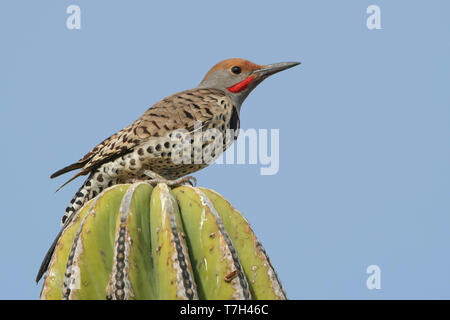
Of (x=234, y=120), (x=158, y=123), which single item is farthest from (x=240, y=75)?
(x=158, y=123)

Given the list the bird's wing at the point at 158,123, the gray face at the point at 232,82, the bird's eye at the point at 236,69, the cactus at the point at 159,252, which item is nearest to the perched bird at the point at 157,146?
the bird's wing at the point at 158,123

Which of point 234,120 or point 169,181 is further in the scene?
point 234,120

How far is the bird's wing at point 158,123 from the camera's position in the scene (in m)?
5.30

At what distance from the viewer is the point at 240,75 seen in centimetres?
638

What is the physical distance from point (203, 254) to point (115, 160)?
77.4 inches

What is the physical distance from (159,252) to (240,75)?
3.19 metres

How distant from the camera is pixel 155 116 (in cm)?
557

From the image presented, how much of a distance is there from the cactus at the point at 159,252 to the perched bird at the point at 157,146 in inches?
47.4

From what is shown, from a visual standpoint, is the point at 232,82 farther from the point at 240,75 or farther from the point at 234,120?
the point at 234,120

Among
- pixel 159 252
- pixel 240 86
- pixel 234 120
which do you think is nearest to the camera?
pixel 159 252

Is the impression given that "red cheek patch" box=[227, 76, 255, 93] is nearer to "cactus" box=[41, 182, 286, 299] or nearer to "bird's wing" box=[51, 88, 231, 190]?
"bird's wing" box=[51, 88, 231, 190]

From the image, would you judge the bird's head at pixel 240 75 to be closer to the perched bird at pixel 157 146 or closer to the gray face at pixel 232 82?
the gray face at pixel 232 82
